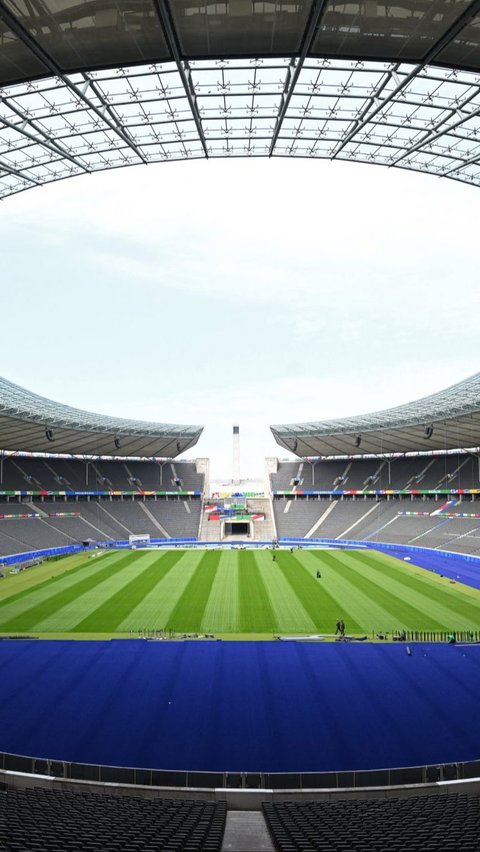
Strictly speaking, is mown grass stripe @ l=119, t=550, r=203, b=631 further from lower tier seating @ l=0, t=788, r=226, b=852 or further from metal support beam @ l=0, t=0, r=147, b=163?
metal support beam @ l=0, t=0, r=147, b=163

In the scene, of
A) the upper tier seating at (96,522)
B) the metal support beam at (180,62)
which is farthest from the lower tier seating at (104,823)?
the upper tier seating at (96,522)

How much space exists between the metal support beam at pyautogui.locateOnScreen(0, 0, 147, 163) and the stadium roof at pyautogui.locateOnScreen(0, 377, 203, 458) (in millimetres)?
40163

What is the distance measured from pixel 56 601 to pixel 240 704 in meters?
21.4

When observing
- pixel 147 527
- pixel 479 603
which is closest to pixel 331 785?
pixel 479 603

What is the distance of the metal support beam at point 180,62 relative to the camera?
8555mm

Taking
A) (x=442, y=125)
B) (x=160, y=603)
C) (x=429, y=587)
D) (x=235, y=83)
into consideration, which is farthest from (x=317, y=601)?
(x=235, y=83)

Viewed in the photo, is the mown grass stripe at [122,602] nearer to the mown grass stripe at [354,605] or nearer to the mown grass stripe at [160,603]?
the mown grass stripe at [160,603]

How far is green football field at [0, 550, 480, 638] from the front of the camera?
29703 millimetres

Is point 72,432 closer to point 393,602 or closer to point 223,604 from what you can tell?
point 223,604

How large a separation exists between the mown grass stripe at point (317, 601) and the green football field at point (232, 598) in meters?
0.07

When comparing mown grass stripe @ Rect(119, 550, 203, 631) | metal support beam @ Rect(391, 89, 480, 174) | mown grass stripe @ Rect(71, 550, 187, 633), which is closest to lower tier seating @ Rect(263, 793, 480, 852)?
metal support beam @ Rect(391, 89, 480, 174)

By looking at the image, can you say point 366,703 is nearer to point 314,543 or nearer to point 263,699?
point 263,699

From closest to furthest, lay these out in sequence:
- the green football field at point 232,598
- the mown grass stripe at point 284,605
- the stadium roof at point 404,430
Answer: the mown grass stripe at point 284,605, the green football field at point 232,598, the stadium roof at point 404,430

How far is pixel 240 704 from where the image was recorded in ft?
62.5
